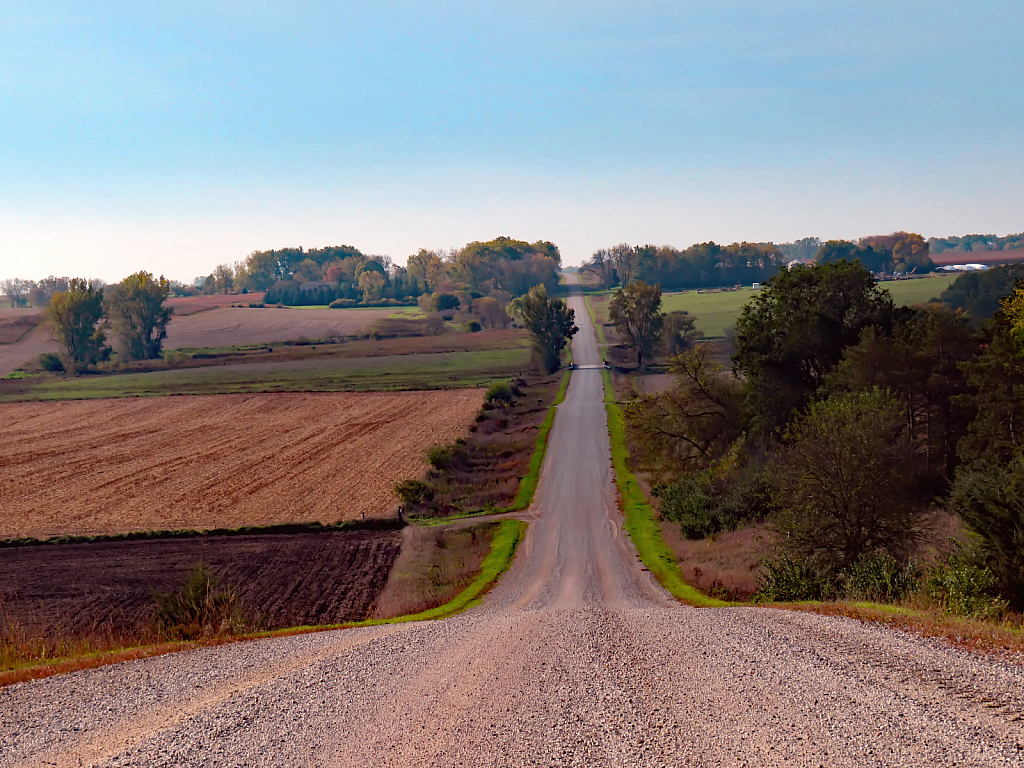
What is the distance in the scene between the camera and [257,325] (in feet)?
563

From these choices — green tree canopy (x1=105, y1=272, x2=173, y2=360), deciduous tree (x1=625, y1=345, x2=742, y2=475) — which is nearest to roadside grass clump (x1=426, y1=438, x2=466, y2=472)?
deciduous tree (x1=625, y1=345, x2=742, y2=475)

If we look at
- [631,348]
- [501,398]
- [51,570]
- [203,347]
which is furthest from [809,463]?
[203,347]

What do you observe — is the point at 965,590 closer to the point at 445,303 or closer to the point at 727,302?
the point at 727,302

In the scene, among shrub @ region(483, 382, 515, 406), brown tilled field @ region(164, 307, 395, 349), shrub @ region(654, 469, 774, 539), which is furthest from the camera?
brown tilled field @ region(164, 307, 395, 349)

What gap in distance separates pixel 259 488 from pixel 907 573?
40811mm

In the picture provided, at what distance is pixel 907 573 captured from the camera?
21.4m

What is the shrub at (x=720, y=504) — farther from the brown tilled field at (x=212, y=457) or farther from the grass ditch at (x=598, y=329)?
the grass ditch at (x=598, y=329)

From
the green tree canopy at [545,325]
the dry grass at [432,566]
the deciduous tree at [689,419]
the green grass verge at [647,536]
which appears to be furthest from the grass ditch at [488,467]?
the green tree canopy at [545,325]

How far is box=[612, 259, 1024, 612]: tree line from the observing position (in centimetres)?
2350

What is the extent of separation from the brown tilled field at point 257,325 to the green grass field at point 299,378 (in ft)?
120

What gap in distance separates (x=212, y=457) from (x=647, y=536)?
38.7 m

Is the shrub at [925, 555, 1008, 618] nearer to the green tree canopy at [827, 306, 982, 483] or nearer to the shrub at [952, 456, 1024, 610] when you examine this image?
the shrub at [952, 456, 1024, 610]

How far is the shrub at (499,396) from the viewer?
8419 centimetres

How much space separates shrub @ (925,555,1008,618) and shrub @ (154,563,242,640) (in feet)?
63.4
